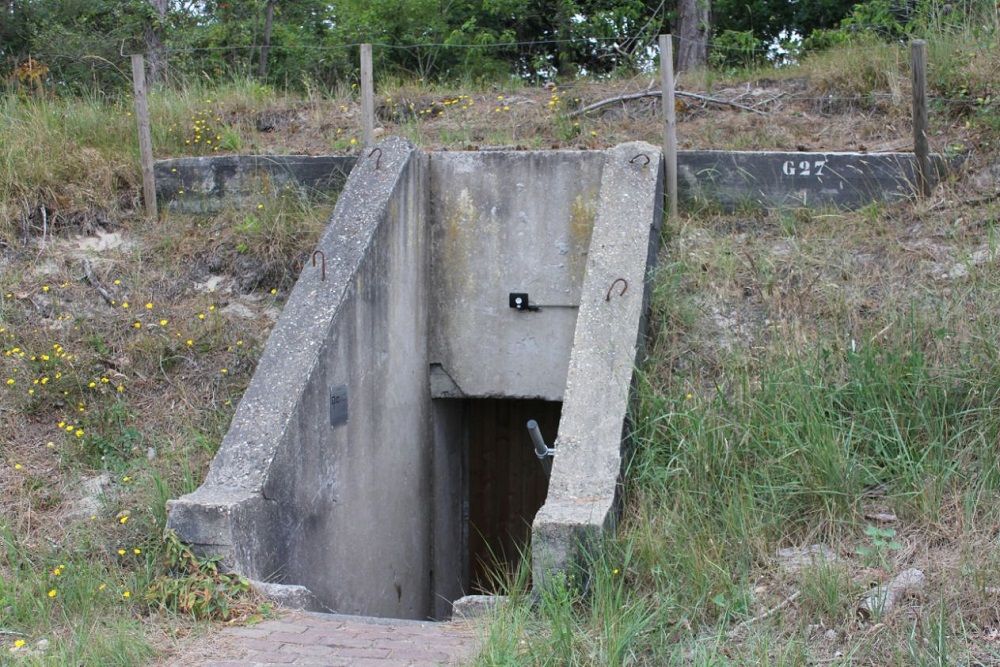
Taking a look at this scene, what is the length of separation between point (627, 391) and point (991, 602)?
198cm

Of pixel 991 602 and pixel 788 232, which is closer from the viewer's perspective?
pixel 991 602

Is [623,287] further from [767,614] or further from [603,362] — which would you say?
[767,614]

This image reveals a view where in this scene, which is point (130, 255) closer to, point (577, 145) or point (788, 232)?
point (577, 145)

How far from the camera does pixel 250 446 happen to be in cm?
485

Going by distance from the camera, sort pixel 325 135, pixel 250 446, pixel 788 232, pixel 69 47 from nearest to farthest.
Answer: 1. pixel 250 446
2. pixel 788 232
3. pixel 325 135
4. pixel 69 47

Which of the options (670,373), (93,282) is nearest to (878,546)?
(670,373)

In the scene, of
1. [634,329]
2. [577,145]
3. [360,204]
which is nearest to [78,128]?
[360,204]

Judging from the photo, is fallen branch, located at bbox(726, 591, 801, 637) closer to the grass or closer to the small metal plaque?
the grass

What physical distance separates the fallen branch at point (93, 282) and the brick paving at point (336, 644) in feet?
10.6

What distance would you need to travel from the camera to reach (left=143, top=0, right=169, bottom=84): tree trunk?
1203 centimetres

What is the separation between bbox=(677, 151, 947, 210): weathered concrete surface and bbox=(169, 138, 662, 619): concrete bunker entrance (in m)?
0.58

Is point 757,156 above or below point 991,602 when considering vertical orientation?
above

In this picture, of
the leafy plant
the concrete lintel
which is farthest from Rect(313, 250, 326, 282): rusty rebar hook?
the leafy plant

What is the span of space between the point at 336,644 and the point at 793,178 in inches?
170
